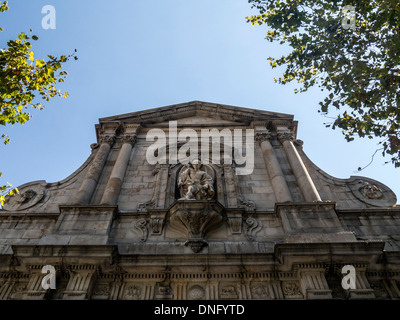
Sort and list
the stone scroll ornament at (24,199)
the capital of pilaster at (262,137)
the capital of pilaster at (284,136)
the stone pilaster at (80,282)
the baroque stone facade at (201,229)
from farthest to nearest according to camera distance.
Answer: the capital of pilaster at (262,137) < the capital of pilaster at (284,136) < the stone scroll ornament at (24,199) < the baroque stone facade at (201,229) < the stone pilaster at (80,282)

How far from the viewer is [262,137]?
1335cm

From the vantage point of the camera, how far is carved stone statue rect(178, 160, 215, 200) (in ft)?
33.6

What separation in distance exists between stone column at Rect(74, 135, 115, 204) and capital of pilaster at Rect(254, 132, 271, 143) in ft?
19.1

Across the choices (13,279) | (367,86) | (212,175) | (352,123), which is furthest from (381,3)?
(13,279)

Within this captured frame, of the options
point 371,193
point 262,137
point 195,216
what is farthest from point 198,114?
point 371,193

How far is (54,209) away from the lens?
10.9 m

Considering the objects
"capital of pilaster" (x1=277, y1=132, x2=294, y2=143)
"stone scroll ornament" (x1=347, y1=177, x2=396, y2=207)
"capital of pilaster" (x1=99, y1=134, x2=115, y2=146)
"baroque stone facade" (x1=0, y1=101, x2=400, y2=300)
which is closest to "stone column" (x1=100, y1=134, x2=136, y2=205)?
"baroque stone facade" (x1=0, y1=101, x2=400, y2=300)

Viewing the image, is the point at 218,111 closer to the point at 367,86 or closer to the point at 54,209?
the point at 367,86

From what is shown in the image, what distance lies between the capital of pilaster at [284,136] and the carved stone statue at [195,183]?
12.6ft

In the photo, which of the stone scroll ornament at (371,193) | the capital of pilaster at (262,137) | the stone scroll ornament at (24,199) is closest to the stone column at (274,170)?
the capital of pilaster at (262,137)

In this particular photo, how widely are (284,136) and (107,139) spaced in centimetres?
710

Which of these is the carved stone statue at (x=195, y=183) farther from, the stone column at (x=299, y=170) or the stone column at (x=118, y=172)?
the stone column at (x=299, y=170)

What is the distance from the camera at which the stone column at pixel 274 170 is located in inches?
419

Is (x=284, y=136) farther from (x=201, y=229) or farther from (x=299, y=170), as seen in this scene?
(x=201, y=229)
